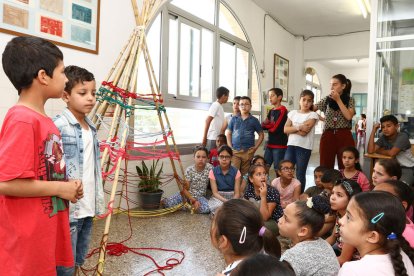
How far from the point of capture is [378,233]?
1202mm

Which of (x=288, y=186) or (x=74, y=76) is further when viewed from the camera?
(x=288, y=186)

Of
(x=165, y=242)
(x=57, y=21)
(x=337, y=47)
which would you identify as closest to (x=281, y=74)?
(x=337, y=47)

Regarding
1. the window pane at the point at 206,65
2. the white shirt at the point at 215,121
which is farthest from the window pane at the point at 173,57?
the window pane at the point at 206,65

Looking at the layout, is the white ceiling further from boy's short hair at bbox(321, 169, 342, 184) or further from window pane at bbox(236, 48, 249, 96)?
boy's short hair at bbox(321, 169, 342, 184)

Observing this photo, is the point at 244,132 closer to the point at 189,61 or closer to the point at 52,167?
the point at 189,61

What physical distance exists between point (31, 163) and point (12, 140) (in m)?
0.08

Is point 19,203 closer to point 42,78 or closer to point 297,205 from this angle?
point 42,78

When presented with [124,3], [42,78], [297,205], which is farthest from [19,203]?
[124,3]

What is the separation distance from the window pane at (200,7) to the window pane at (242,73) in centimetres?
92

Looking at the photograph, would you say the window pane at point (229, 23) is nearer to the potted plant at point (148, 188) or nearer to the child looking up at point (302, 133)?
the child looking up at point (302, 133)

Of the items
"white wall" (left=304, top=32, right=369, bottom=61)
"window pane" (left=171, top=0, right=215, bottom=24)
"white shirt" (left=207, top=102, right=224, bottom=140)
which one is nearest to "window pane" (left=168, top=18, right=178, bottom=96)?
"window pane" (left=171, top=0, right=215, bottom=24)

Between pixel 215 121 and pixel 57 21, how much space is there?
2060 mm

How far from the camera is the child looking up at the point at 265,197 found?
2.55m

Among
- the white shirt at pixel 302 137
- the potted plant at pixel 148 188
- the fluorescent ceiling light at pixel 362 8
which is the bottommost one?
the potted plant at pixel 148 188
